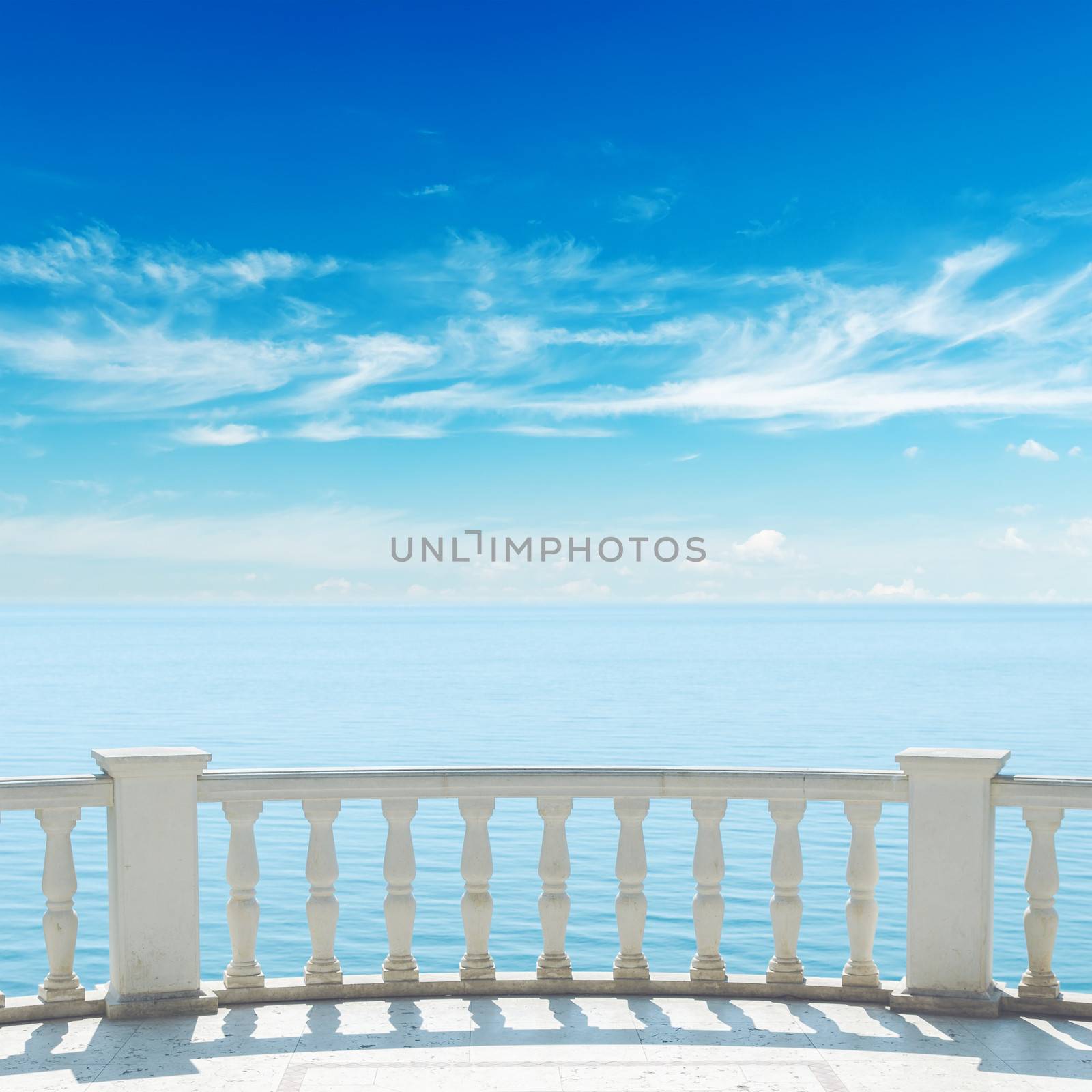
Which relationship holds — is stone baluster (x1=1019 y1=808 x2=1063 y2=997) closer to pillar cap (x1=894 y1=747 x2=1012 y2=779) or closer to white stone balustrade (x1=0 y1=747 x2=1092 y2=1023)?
white stone balustrade (x1=0 y1=747 x2=1092 y2=1023)

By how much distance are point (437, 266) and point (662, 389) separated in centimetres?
2028

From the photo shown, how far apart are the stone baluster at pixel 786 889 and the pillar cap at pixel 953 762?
560 millimetres

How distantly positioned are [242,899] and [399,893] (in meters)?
0.75

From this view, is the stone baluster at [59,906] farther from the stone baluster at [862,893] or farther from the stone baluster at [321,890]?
the stone baluster at [862,893]

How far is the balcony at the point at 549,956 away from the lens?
17.5 feet

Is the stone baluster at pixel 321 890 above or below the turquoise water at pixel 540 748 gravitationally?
above

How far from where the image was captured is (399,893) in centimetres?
603

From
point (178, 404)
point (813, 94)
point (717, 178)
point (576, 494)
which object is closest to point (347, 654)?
point (576, 494)

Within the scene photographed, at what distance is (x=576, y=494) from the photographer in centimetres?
10188

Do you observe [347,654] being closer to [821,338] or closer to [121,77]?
[821,338]

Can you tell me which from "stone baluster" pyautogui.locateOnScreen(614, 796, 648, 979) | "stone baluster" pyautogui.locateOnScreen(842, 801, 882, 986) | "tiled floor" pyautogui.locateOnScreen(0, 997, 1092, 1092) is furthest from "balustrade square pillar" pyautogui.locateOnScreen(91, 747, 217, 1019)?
"stone baluster" pyautogui.locateOnScreen(842, 801, 882, 986)

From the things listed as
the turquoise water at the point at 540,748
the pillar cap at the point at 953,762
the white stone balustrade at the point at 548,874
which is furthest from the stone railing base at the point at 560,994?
the turquoise water at the point at 540,748

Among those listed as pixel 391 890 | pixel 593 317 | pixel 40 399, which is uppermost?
pixel 593 317

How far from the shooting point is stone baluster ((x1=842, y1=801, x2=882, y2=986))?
5953 mm
